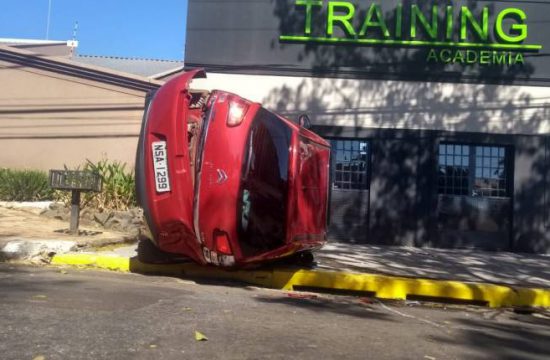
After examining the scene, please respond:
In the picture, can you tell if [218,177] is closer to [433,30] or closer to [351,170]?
[351,170]

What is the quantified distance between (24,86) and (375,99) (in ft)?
29.3

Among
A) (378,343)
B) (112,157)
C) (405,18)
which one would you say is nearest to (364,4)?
(405,18)

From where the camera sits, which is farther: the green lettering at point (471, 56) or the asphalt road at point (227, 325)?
the green lettering at point (471, 56)

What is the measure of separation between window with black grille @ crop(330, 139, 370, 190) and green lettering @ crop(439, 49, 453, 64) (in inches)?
103

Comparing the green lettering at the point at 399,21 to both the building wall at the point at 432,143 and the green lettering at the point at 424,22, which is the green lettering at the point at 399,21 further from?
the building wall at the point at 432,143

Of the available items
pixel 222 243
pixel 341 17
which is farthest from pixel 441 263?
pixel 341 17

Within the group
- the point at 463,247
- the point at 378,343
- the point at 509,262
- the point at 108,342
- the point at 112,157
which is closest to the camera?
the point at 108,342

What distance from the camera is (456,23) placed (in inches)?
515

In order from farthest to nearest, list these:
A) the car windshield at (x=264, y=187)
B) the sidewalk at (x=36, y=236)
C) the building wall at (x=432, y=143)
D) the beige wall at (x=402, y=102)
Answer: the beige wall at (x=402, y=102)
the building wall at (x=432, y=143)
the sidewalk at (x=36, y=236)
the car windshield at (x=264, y=187)

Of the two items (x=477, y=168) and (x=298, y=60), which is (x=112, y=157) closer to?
(x=298, y=60)

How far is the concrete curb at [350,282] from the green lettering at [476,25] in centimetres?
755

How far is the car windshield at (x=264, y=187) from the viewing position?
20.4 feet

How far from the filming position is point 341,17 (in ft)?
42.9

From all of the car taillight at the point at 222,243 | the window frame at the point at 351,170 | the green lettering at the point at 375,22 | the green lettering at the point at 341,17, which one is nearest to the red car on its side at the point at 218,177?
the car taillight at the point at 222,243
